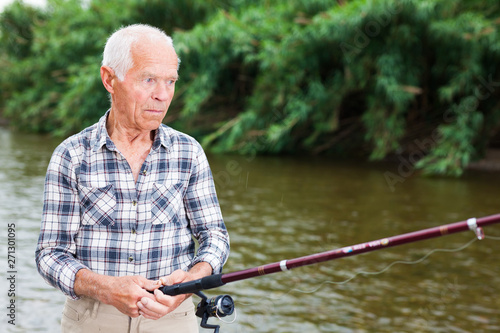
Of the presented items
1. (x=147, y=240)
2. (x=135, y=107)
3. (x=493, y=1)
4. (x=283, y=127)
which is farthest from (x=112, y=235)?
(x=493, y=1)

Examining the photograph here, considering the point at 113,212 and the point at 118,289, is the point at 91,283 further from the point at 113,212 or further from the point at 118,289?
the point at 113,212

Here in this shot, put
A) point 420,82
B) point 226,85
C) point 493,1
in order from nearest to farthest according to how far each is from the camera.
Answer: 1. point 493,1
2. point 420,82
3. point 226,85

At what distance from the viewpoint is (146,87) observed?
5.59 ft

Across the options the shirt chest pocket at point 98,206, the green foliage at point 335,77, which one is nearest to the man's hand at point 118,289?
the shirt chest pocket at point 98,206

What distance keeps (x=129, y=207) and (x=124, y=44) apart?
40 centimetres

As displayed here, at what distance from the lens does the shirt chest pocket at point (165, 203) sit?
5.66ft

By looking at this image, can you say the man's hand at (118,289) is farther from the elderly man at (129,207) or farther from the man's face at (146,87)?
the man's face at (146,87)

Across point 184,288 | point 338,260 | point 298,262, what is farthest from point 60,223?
point 338,260

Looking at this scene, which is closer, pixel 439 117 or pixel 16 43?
pixel 439 117

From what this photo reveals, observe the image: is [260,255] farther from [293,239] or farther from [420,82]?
[420,82]

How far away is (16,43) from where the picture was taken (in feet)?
81.6

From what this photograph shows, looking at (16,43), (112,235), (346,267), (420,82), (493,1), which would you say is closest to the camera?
(112,235)

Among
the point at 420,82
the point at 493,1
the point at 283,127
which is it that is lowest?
the point at 283,127

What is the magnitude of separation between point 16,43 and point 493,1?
59.3 feet
